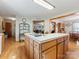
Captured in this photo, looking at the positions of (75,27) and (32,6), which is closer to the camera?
(32,6)

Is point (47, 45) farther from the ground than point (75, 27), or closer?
closer

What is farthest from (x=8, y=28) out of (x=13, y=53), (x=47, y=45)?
(x=47, y=45)

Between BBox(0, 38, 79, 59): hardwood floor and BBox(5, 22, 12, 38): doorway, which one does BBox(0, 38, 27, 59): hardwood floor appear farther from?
BBox(5, 22, 12, 38): doorway

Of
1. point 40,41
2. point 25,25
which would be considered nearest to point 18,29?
point 25,25

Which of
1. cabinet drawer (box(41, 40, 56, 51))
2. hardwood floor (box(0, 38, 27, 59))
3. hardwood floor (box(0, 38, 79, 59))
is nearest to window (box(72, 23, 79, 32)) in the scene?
hardwood floor (box(0, 38, 79, 59))

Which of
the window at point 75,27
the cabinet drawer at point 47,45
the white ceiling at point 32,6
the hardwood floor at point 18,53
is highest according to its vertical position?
the white ceiling at point 32,6

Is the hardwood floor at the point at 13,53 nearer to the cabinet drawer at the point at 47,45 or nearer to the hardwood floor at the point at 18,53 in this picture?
the hardwood floor at the point at 18,53

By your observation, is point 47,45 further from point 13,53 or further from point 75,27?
point 75,27

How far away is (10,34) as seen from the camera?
9.88 metres

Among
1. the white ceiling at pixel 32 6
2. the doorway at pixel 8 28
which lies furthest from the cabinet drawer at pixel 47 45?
the doorway at pixel 8 28

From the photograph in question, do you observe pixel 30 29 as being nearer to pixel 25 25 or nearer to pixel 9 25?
pixel 25 25

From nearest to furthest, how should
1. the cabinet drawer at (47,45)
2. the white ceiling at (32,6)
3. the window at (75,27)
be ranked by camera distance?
the cabinet drawer at (47,45) → the white ceiling at (32,6) → the window at (75,27)

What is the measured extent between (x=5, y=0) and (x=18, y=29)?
3514mm

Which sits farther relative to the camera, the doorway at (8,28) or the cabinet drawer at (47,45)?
the doorway at (8,28)
